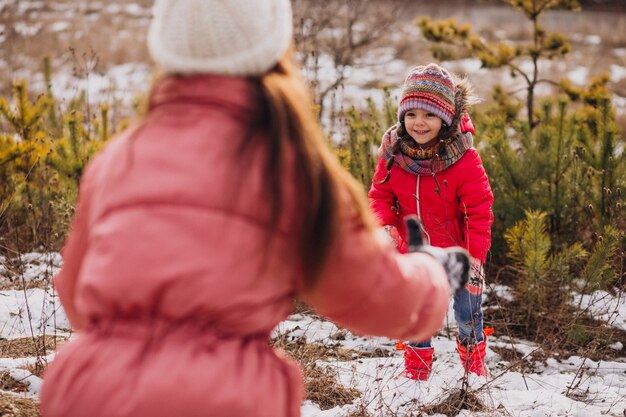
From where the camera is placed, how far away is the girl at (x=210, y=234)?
44.1 inches

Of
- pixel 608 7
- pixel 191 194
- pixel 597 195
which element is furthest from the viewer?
pixel 608 7

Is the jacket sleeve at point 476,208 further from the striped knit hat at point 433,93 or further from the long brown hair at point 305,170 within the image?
the long brown hair at point 305,170

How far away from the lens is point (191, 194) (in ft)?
3.69

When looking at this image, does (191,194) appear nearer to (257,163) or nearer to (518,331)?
(257,163)

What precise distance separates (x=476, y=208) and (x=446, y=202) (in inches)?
5.6

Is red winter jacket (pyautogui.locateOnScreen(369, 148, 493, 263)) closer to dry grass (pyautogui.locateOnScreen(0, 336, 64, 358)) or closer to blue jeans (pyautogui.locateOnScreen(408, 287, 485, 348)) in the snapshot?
blue jeans (pyautogui.locateOnScreen(408, 287, 485, 348))

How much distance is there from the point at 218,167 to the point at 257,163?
65mm

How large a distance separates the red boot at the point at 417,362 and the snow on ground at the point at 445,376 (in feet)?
0.14

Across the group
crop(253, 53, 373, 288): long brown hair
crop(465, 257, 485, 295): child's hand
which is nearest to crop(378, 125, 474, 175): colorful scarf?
crop(465, 257, 485, 295): child's hand

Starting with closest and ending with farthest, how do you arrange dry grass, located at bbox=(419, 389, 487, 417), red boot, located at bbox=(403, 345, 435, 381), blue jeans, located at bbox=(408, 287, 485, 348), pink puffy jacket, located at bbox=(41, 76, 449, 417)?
pink puffy jacket, located at bbox=(41, 76, 449, 417) < dry grass, located at bbox=(419, 389, 487, 417) < blue jeans, located at bbox=(408, 287, 485, 348) < red boot, located at bbox=(403, 345, 435, 381)

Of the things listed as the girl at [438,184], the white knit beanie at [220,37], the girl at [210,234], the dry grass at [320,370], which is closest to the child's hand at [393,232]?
the girl at [438,184]

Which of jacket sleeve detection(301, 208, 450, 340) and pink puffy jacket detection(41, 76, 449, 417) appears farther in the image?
jacket sleeve detection(301, 208, 450, 340)

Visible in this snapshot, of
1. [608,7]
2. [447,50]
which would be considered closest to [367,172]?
[447,50]

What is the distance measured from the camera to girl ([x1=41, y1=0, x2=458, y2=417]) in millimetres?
1121
